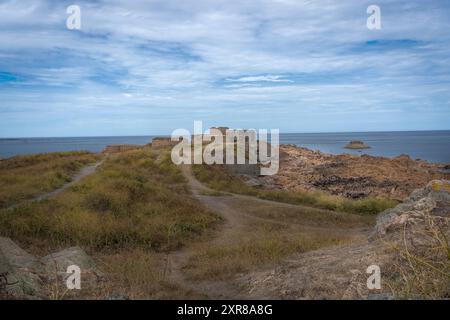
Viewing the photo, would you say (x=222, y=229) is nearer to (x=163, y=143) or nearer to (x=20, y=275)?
(x=20, y=275)

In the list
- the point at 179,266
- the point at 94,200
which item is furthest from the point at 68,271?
the point at 94,200

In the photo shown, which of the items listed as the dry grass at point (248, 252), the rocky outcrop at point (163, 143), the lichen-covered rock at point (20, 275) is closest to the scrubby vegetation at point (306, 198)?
the dry grass at point (248, 252)

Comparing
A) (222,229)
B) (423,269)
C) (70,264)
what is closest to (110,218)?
(222,229)

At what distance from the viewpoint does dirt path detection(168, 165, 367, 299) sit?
8305mm

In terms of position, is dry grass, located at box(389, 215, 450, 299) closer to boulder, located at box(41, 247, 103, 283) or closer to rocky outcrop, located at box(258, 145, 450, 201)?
boulder, located at box(41, 247, 103, 283)

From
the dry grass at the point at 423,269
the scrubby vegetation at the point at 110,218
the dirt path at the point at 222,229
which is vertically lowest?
the dirt path at the point at 222,229

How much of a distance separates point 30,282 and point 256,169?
3136 cm

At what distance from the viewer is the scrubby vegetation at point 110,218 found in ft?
40.2

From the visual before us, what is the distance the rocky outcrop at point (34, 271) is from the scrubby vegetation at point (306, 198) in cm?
1461

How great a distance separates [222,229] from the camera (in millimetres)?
15664

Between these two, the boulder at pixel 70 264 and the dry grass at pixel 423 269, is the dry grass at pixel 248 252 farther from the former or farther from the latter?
the dry grass at pixel 423 269

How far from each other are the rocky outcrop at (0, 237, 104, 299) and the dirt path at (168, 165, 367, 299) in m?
2.01

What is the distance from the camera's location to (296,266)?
8719 millimetres

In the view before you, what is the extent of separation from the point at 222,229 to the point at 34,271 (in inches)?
352
